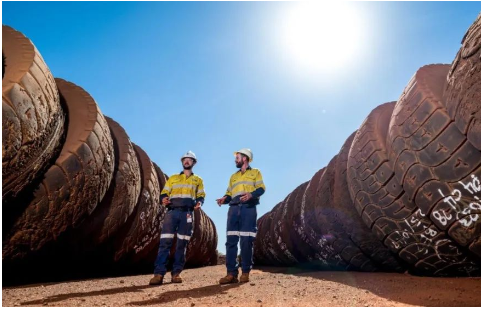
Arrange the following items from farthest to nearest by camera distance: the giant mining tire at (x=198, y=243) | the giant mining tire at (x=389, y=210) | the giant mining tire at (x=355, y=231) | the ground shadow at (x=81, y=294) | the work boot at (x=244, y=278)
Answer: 1. the giant mining tire at (x=198, y=243)
2. the giant mining tire at (x=355, y=231)
3. the work boot at (x=244, y=278)
4. the giant mining tire at (x=389, y=210)
5. the ground shadow at (x=81, y=294)

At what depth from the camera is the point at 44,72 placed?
10.1 feet

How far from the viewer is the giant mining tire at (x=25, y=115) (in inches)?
104

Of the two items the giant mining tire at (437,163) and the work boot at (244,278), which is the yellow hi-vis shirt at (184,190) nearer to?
the work boot at (244,278)

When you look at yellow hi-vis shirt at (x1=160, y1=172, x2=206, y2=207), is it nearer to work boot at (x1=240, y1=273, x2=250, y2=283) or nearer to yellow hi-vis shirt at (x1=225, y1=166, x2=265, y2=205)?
yellow hi-vis shirt at (x1=225, y1=166, x2=265, y2=205)

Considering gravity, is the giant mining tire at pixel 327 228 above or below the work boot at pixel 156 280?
above

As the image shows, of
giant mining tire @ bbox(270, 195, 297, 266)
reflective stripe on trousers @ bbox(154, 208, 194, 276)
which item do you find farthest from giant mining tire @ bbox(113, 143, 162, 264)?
giant mining tire @ bbox(270, 195, 297, 266)

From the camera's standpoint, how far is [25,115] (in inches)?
107

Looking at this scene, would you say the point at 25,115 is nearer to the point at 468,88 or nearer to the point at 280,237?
the point at 468,88

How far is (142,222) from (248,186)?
131 centimetres

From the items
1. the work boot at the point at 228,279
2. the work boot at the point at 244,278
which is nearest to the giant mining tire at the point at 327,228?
the work boot at the point at 244,278

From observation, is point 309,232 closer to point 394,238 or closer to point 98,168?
point 394,238

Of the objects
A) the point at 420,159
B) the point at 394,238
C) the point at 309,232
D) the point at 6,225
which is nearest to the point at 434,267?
the point at 394,238

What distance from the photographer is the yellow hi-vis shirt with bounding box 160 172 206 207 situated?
4.43 metres

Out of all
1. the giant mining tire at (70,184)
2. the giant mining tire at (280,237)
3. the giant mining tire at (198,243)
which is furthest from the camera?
the giant mining tire at (198,243)
